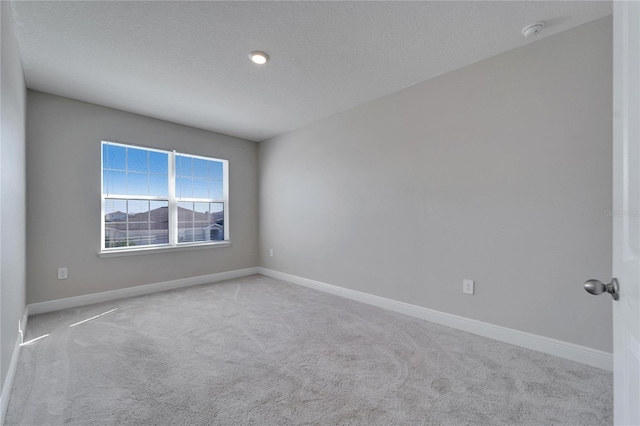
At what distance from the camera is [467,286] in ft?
8.24

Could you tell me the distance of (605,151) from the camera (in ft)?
6.11

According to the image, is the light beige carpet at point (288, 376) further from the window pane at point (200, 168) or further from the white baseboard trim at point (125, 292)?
the window pane at point (200, 168)

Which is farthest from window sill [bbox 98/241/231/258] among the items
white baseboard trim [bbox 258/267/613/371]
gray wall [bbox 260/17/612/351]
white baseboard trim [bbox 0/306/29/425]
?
white baseboard trim [bbox 258/267/613/371]

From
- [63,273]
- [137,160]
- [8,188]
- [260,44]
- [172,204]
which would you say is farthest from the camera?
[172,204]

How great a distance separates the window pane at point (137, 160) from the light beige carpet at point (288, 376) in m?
1.94

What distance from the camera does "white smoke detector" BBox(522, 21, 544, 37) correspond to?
1.94 metres

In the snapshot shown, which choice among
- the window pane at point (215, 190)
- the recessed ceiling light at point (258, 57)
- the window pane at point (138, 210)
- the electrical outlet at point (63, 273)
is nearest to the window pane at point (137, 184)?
the window pane at point (138, 210)

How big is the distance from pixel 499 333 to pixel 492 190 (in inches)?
47.9

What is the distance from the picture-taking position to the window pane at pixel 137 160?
3.71 metres

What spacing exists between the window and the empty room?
0.04 metres

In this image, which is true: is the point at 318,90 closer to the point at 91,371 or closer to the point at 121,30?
the point at 121,30
